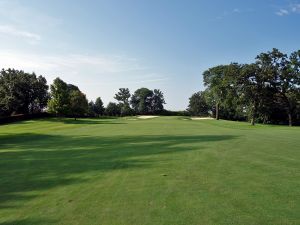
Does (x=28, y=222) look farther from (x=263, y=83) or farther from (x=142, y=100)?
(x=142, y=100)

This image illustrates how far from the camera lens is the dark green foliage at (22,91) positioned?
265 ft

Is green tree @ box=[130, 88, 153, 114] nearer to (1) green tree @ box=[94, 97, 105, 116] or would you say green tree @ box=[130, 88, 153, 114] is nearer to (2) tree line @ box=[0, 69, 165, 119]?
(2) tree line @ box=[0, 69, 165, 119]

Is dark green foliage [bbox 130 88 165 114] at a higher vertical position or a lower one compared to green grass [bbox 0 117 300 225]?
higher

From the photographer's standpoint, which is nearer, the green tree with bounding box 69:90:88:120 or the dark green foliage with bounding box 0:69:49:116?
the green tree with bounding box 69:90:88:120

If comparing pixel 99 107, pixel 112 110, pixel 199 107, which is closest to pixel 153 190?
pixel 99 107

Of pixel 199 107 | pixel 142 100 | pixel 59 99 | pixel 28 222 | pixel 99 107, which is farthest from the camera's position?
pixel 142 100

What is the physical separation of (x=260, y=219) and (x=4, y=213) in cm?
455

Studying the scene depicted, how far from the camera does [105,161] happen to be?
11.9 metres

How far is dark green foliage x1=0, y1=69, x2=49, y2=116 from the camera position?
80812mm

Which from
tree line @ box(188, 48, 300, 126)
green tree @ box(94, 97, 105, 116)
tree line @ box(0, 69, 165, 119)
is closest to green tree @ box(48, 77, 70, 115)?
tree line @ box(0, 69, 165, 119)

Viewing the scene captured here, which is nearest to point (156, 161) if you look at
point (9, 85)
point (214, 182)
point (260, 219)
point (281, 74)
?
point (214, 182)

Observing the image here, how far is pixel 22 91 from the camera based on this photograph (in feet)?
276

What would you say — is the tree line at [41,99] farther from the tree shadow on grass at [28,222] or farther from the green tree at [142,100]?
the tree shadow on grass at [28,222]

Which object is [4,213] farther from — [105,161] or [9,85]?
[9,85]
